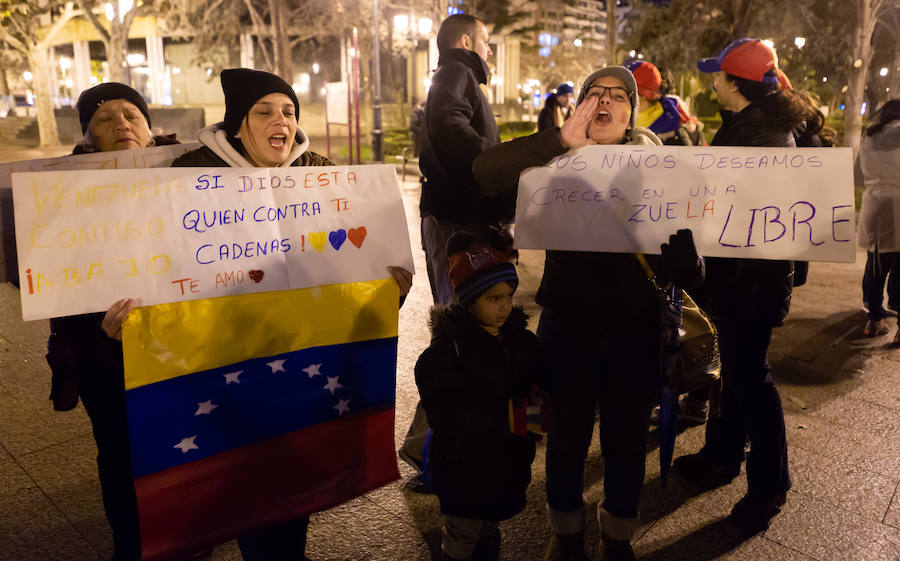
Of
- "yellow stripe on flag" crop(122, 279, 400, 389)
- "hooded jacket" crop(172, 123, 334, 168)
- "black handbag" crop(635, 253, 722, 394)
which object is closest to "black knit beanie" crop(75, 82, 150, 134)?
"hooded jacket" crop(172, 123, 334, 168)

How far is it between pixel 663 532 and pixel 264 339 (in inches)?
78.8

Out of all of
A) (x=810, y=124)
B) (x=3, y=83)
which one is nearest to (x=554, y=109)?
(x=810, y=124)

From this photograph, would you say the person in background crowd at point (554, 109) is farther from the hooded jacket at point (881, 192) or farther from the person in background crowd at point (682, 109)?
the hooded jacket at point (881, 192)

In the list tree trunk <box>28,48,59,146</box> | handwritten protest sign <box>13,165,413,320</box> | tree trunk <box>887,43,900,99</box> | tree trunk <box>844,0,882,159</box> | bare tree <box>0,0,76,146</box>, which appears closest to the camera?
handwritten protest sign <box>13,165,413,320</box>

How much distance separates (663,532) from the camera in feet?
9.95

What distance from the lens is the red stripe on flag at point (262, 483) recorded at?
2.19 meters

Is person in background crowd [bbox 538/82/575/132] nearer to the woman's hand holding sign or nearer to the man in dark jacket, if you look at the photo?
the man in dark jacket

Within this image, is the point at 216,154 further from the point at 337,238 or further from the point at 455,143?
the point at 455,143

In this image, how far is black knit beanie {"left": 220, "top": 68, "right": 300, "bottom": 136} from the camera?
7.72 ft

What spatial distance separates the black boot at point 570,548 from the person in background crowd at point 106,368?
5.64 feet

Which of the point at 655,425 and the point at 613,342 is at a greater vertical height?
the point at 613,342

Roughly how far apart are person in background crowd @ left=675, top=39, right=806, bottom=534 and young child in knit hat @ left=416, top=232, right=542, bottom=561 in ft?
3.13

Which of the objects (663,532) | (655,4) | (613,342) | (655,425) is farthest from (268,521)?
(655,4)

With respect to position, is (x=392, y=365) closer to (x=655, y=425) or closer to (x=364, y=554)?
(x=364, y=554)
